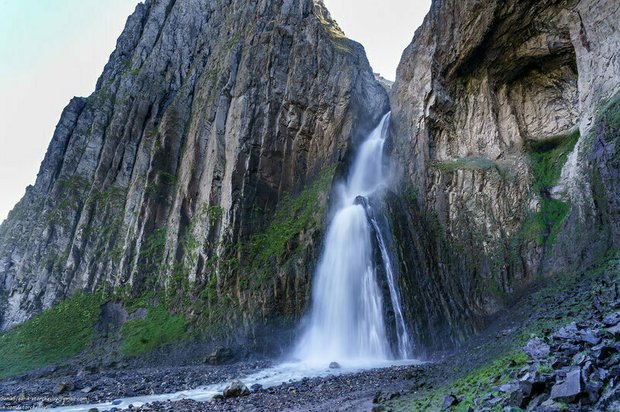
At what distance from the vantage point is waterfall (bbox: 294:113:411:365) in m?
20.4

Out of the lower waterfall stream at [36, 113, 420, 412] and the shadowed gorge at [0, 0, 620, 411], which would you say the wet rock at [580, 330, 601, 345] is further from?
the lower waterfall stream at [36, 113, 420, 412]

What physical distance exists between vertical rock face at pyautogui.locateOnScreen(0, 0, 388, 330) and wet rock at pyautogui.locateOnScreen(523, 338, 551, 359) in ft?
57.0

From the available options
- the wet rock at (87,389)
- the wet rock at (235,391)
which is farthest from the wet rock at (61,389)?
the wet rock at (235,391)

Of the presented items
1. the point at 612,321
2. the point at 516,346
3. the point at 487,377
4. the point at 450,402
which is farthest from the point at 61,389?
the point at 612,321

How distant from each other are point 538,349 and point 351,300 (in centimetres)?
1558

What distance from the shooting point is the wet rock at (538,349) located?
23.2ft

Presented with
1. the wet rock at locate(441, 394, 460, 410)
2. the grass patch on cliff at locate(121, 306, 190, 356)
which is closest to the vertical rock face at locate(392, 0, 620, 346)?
the wet rock at locate(441, 394, 460, 410)

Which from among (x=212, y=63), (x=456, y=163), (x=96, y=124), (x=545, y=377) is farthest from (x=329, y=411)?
(x=96, y=124)

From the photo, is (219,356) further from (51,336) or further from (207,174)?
(207,174)

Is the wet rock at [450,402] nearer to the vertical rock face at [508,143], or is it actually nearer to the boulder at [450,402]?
the boulder at [450,402]

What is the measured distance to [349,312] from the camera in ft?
73.4

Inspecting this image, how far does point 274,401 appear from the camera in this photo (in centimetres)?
1160

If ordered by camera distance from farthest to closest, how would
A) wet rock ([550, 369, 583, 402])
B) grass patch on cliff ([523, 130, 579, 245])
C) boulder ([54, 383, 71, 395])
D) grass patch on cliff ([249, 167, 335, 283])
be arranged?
grass patch on cliff ([249, 167, 335, 283]), grass patch on cliff ([523, 130, 579, 245]), boulder ([54, 383, 71, 395]), wet rock ([550, 369, 583, 402])

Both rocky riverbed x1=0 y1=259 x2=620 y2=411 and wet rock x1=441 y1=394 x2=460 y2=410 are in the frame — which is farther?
wet rock x1=441 y1=394 x2=460 y2=410
